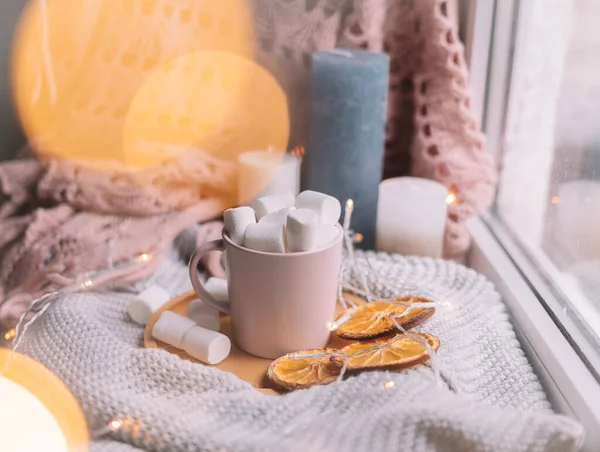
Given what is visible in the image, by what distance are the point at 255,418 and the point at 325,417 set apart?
0.05 metres

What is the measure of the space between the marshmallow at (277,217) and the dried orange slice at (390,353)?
0.12 meters

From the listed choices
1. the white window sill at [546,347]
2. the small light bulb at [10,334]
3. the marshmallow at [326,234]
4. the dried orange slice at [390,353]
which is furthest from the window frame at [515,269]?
the small light bulb at [10,334]

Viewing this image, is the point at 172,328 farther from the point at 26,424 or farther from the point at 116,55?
the point at 116,55

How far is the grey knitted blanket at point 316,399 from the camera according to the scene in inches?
17.1

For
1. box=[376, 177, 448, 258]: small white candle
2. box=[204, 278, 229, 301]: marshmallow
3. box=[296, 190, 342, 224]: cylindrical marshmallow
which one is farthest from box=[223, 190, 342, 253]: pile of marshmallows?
box=[376, 177, 448, 258]: small white candle

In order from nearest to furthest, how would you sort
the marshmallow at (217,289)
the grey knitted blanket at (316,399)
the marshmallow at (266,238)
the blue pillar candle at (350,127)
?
the grey knitted blanket at (316,399) < the marshmallow at (266,238) < the marshmallow at (217,289) < the blue pillar candle at (350,127)

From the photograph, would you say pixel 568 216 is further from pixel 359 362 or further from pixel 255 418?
pixel 255 418

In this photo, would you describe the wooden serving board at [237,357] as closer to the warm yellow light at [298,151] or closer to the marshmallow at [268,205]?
the marshmallow at [268,205]

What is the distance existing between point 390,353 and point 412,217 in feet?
0.85

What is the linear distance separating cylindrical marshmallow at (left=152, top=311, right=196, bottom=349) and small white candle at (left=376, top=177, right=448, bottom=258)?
29 cm

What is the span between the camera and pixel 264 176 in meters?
0.76

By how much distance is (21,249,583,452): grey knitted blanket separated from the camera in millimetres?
434

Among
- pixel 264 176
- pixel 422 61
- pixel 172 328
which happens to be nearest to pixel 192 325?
pixel 172 328

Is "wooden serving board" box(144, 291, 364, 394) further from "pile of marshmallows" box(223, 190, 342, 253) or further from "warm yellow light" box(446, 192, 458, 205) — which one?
"warm yellow light" box(446, 192, 458, 205)
